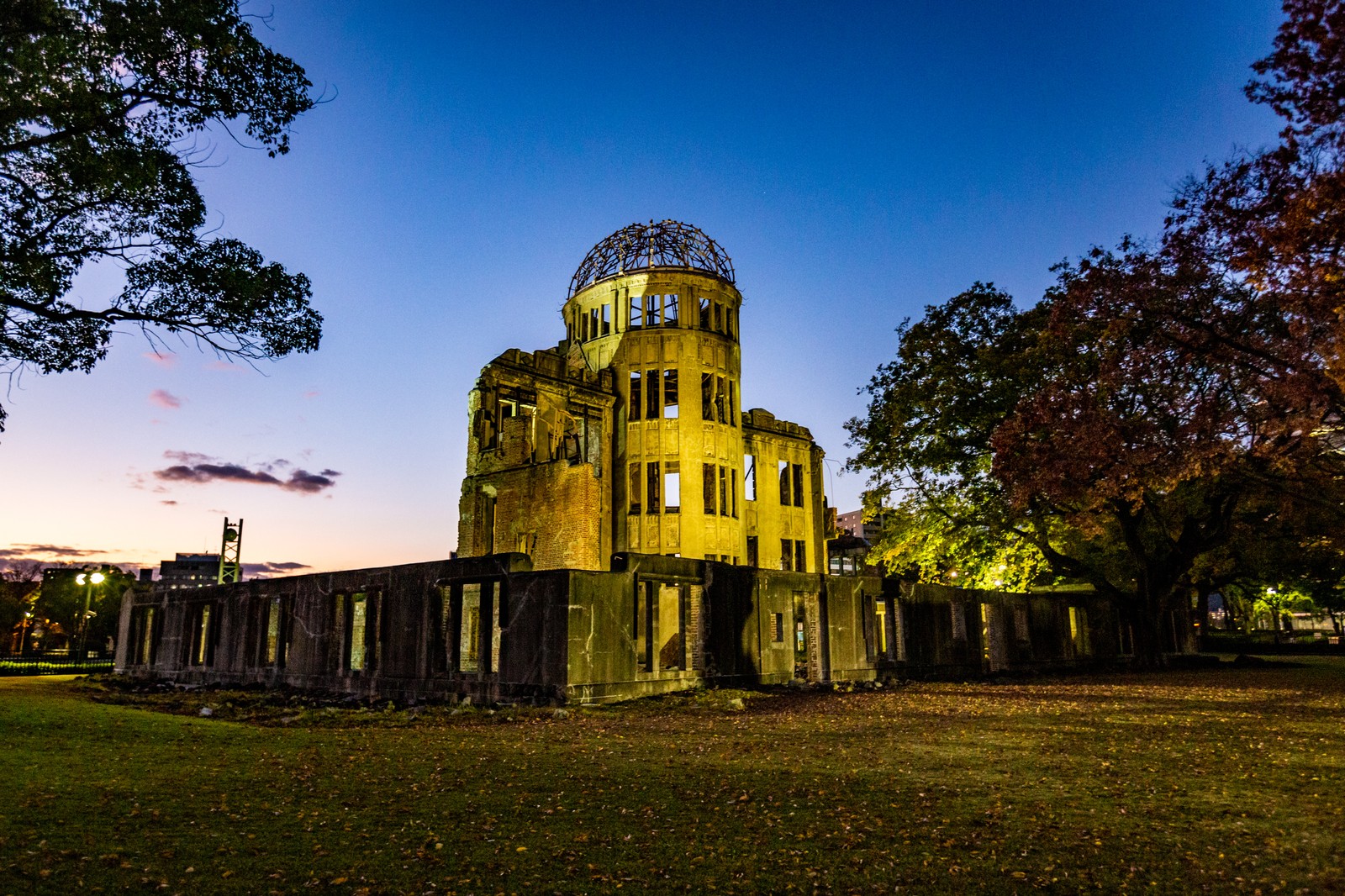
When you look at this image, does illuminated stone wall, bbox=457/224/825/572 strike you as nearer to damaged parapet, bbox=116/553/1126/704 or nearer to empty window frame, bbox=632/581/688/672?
damaged parapet, bbox=116/553/1126/704

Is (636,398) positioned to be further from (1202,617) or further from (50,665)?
(1202,617)

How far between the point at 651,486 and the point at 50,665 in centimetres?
2400

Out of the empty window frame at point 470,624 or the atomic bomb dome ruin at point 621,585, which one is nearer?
the atomic bomb dome ruin at point 621,585

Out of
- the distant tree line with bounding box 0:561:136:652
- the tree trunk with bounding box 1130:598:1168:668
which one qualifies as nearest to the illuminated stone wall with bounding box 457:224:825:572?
the tree trunk with bounding box 1130:598:1168:668

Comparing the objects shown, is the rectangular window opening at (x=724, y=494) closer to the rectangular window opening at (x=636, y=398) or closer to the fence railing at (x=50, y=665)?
the rectangular window opening at (x=636, y=398)

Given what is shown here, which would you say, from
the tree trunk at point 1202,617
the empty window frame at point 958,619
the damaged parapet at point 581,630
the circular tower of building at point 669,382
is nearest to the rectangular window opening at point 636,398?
the circular tower of building at point 669,382

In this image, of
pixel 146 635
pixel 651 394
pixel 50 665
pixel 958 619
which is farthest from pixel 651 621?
pixel 50 665

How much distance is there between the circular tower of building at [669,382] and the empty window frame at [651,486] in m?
0.03

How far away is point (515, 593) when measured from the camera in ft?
55.9

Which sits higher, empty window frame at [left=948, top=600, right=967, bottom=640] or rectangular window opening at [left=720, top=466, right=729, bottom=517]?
rectangular window opening at [left=720, top=466, right=729, bottom=517]

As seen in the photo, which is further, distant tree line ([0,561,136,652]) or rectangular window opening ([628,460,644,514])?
distant tree line ([0,561,136,652])

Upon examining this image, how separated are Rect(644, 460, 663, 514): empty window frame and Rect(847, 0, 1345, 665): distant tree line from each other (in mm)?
7471

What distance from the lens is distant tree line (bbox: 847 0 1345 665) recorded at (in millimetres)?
13750

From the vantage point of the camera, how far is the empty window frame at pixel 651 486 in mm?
31078
